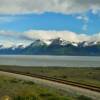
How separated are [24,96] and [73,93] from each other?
606 centimetres

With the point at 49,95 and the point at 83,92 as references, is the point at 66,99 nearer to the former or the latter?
the point at 49,95

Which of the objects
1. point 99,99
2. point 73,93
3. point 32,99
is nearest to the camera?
point 32,99

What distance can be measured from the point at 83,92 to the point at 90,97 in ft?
8.89

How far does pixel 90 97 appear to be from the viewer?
2400 centimetres

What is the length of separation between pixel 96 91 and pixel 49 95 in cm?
444

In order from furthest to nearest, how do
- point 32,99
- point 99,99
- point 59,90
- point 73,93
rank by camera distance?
point 59,90 → point 73,93 → point 99,99 → point 32,99

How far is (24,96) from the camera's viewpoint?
21.1 m

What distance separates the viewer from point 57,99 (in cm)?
2208

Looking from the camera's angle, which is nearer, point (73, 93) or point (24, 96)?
point (24, 96)

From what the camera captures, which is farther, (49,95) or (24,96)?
(49,95)

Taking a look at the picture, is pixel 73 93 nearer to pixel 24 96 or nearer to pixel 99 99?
pixel 99 99

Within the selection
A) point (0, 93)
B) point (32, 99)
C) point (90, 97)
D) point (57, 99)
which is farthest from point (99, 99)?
point (0, 93)

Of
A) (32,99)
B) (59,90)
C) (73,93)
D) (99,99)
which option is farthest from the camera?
(59,90)

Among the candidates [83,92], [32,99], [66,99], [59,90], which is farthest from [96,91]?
[32,99]
